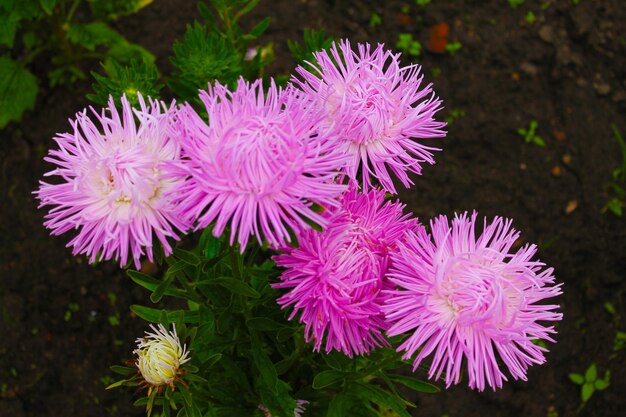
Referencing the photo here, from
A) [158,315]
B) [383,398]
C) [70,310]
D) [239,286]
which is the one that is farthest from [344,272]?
[70,310]

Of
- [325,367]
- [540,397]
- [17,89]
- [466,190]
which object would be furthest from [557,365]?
[17,89]

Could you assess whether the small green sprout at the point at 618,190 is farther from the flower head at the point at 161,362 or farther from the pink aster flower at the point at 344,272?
the flower head at the point at 161,362

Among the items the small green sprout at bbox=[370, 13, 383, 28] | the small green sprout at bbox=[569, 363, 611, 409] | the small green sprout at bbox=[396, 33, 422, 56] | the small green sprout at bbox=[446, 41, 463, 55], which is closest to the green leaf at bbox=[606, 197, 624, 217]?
the small green sprout at bbox=[569, 363, 611, 409]

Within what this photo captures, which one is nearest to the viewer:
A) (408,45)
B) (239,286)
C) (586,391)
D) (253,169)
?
(253,169)

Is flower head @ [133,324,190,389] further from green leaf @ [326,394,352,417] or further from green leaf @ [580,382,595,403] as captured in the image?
green leaf @ [580,382,595,403]

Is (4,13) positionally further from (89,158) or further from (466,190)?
(466,190)

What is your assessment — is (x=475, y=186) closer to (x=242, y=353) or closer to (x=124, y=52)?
(x=242, y=353)

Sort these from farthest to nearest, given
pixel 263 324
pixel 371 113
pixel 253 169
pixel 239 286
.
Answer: pixel 263 324, pixel 239 286, pixel 371 113, pixel 253 169

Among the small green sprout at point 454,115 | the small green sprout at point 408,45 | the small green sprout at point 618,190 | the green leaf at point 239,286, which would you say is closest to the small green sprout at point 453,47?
the small green sprout at point 408,45
